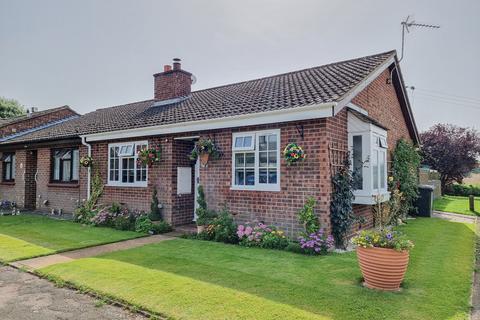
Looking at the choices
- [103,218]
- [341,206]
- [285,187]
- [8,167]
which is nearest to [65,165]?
[103,218]

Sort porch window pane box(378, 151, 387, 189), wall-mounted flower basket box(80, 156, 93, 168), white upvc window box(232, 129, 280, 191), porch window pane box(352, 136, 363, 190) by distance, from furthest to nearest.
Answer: wall-mounted flower basket box(80, 156, 93, 168) < porch window pane box(378, 151, 387, 189) < porch window pane box(352, 136, 363, 190) < white upvc window box(232, 129, 280, 191)

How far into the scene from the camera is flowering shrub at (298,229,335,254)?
6.65 meters

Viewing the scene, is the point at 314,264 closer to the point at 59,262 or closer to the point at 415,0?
the point at 59,262

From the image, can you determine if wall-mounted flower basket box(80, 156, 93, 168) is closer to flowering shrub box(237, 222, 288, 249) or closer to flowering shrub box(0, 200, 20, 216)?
flowering shrub box(0, 200, 20, 216)

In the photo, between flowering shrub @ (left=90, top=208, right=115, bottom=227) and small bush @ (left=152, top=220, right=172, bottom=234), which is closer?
small bush @ (left=152, top=220, right=172, bottom=234)

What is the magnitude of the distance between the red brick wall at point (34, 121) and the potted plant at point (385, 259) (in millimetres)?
20976

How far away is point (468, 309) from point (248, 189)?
5228 millimetres

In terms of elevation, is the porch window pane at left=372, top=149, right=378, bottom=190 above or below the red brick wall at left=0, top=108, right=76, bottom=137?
below

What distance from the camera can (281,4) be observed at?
9.12m

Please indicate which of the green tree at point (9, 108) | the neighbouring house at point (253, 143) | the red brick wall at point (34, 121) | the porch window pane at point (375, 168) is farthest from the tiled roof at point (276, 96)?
the green tree at point (9, 108)

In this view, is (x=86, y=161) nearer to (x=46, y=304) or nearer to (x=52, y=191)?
(x=52, y=191)

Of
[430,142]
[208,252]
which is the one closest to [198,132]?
[208,252]

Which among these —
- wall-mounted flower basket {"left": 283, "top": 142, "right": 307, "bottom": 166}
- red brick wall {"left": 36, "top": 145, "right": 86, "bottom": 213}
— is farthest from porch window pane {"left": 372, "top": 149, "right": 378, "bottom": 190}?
red brick wall {"left": 36, "top": 145, "right": 86, "bottom": 213}

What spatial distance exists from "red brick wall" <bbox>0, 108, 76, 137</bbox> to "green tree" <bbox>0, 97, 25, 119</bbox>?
2121cm
